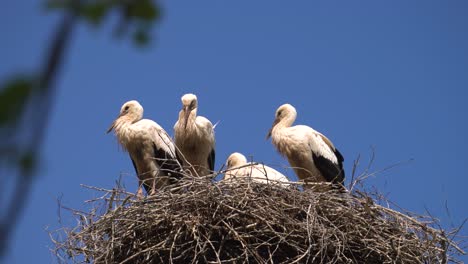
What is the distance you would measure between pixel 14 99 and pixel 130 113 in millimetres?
6673

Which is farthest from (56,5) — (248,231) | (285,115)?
(285,115)

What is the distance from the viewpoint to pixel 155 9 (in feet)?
2.03

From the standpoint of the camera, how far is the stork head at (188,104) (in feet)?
22.7

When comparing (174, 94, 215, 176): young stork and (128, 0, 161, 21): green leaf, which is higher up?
(174, 94, 215, 176): young stork

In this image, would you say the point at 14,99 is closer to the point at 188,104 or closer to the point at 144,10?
the point at 144,10

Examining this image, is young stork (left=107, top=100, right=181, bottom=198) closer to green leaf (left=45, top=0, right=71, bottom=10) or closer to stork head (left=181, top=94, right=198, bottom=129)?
stork head (left=181, top=94, right=198, bottom=129)

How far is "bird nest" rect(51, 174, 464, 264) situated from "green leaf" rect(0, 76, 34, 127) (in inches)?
154

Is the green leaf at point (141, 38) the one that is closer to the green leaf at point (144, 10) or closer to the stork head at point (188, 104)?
the green leaf at point (144, 10)

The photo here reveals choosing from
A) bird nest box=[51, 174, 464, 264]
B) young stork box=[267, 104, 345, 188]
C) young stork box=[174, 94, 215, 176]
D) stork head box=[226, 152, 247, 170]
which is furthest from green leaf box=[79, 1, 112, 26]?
stork head box=[226, 152, 247, 170]

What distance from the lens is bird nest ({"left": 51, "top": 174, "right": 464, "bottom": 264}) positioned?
180 inches

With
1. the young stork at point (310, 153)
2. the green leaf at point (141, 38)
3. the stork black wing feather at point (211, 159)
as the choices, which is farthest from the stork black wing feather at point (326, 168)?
the green leaf at point (141, 38)

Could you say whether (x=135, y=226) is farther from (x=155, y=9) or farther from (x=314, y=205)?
(x=155, y=9)

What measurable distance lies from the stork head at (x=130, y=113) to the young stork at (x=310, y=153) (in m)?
1.45

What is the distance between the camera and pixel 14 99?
538 mm
